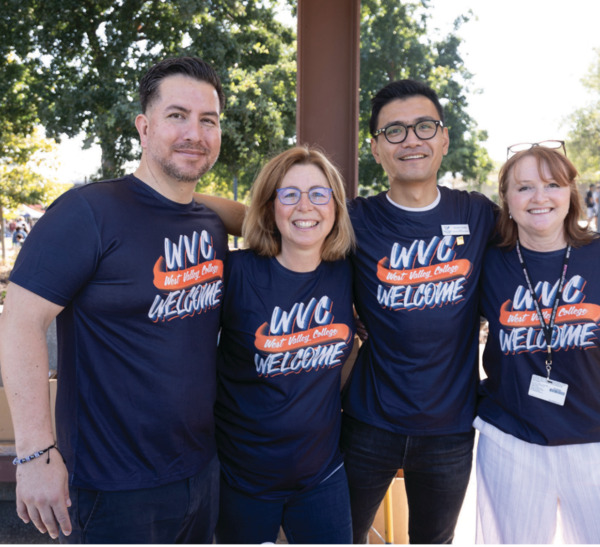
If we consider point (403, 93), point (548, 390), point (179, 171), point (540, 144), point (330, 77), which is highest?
point (330, 77)

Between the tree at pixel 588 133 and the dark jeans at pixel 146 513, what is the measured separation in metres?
15.0

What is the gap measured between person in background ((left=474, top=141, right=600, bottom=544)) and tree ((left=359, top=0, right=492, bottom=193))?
4736mm

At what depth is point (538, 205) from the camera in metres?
2.18

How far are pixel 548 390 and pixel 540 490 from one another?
0.40 metres

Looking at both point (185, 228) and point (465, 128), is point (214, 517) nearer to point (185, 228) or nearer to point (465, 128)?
point (185, 228)

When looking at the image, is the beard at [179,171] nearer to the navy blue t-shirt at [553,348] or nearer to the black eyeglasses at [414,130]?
the black eyeglasses at [414,130]

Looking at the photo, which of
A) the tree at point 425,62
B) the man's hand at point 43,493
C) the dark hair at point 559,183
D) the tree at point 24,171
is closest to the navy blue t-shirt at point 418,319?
the dark hair at point 559,183

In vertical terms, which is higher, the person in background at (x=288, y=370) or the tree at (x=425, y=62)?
the tree at (x=425, y=62)

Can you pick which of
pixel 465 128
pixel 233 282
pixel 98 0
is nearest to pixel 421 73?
pixel 465 128

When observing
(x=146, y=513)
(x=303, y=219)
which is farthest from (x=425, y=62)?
(x=146, y=513)

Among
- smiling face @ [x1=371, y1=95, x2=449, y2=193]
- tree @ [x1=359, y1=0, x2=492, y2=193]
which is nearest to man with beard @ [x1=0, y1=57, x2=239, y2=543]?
smiling face @ [x1=371, y1=95, x2=449, y2=193]

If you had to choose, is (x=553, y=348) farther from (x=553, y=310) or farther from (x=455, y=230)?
(x=455, y=230)

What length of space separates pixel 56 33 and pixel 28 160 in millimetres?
3372

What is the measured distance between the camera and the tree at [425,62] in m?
7.12
